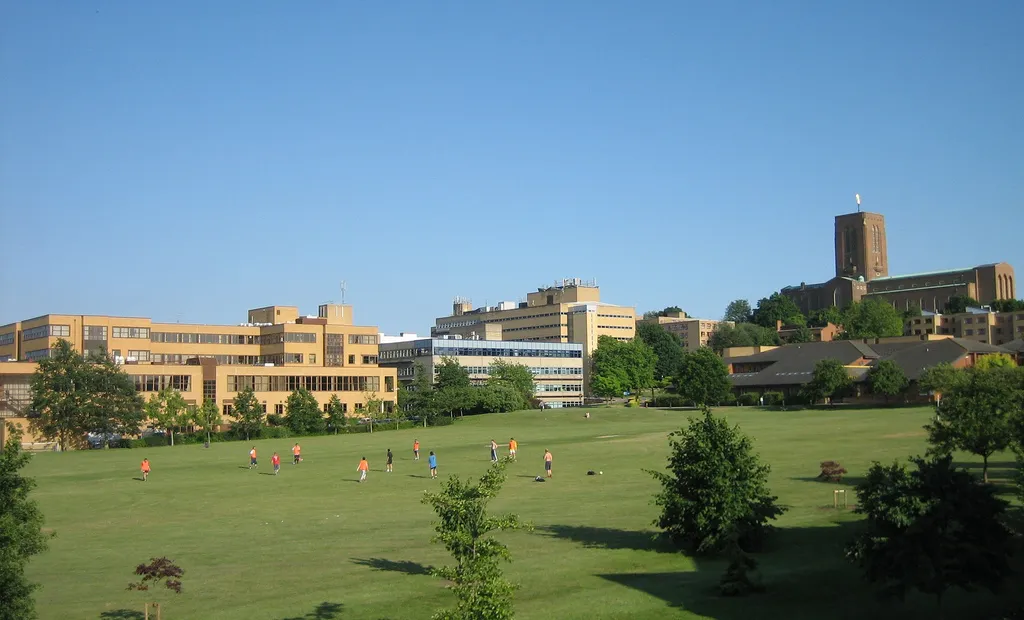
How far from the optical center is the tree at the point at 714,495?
110ft

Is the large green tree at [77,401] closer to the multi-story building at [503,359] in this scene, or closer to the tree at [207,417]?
the tree at [207,417]

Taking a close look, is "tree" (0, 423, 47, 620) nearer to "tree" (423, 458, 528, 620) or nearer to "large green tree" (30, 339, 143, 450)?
"tree" (423, 458, 528, 620)

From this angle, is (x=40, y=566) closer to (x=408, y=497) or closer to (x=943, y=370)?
(x=408, y=497)

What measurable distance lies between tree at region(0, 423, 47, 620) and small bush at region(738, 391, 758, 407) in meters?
108

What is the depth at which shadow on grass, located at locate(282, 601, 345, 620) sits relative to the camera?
26.6 meters

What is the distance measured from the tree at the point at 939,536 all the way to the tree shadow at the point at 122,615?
20.5 metres

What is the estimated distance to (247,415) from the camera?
105562 millimetres

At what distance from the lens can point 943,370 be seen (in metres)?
89.1

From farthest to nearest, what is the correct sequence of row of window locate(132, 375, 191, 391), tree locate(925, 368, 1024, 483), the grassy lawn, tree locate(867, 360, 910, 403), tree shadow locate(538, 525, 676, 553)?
1. row of window locate(132, 375, 191, 391)
2. tree locate(867, 360, 910, 403)
3. tree locate(925, 368, 1024, 483)
4. tree shadow locate(538, 525, 676, 553)
5. the grassy lawn

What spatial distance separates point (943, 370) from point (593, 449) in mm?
37892

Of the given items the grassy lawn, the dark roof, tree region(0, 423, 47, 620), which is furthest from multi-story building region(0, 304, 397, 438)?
tree region(0, 423, 47, 620)

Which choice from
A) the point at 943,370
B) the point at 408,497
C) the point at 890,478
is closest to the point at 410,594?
the point at 890,478

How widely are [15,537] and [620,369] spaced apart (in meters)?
142

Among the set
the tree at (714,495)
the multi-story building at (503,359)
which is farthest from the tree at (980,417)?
the multi-story building at (503,359)
